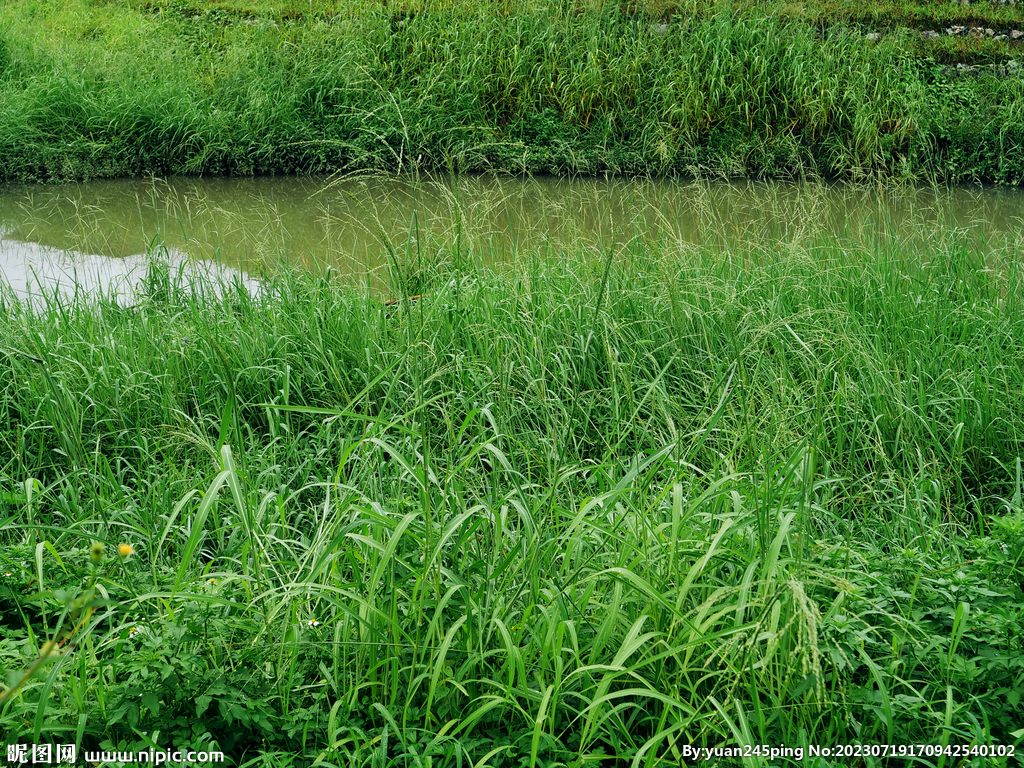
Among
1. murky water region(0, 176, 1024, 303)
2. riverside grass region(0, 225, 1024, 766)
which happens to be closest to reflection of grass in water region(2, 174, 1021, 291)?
murky water region(0, 176, 1024, 303)

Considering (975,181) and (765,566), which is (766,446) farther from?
(975,181)

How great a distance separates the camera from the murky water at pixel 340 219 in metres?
5.29

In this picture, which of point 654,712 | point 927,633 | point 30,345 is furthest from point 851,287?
point 30,345

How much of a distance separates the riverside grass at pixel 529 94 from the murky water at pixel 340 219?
437 millimetres

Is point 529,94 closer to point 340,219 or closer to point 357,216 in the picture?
point 357,216

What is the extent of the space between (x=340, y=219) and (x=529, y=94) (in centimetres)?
424

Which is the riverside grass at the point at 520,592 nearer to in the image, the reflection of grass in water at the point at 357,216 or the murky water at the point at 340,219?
the murky water at the point at 340,219

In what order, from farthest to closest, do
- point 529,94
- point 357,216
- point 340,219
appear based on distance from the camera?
point 529,94 < point 357,216 < point 340,219

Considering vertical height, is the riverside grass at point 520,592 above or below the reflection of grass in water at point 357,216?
above

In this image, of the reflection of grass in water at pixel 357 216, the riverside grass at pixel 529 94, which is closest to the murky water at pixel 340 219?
the reflection of grass in water at pixel 357 216

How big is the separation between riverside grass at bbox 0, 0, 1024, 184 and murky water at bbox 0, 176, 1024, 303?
44 cm

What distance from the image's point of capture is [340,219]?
19.3 ft

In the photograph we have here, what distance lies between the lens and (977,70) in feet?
32.2

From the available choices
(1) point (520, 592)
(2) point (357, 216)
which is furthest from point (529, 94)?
(1) point (520, 592)
